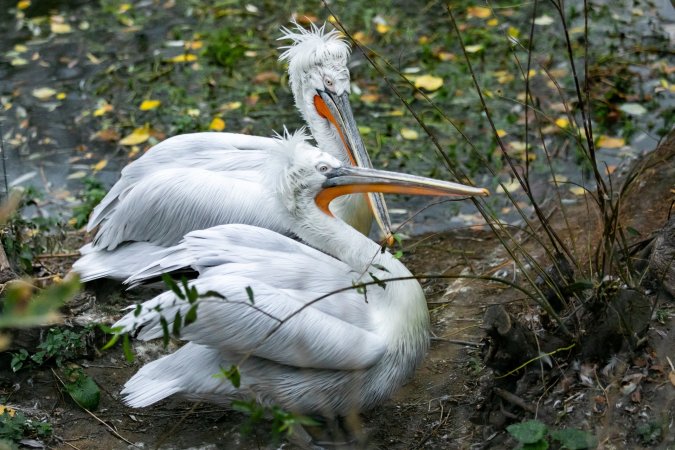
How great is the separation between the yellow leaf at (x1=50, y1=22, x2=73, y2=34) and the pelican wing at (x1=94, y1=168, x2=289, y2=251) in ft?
11.4

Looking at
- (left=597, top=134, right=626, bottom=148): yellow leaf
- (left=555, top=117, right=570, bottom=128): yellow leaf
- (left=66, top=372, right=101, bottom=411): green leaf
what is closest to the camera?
(left=66, top=372, right=101, bottom=411): green leaf

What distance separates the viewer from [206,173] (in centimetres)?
406

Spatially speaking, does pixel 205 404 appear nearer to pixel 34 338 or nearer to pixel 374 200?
pixel 34 338

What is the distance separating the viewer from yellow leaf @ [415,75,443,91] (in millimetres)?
6059

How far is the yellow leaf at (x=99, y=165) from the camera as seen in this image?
567 cm

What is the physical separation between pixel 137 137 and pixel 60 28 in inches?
72.6

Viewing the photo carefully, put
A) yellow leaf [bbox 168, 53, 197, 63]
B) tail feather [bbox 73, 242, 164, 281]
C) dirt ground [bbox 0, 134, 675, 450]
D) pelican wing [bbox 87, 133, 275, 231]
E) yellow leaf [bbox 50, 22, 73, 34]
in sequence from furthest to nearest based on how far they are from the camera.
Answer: yellow leaf [bbox 50, 22, 73, 34]
yellow leaf [bbox 168, 53, 197, 63]
pelican wing [bbox 87, 133, 275, 231]
tail feather [bbox 73, 242, 164, 281]
dirt ground [bbox 0, 134, 675, 450]

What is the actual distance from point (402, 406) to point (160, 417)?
3.06ft

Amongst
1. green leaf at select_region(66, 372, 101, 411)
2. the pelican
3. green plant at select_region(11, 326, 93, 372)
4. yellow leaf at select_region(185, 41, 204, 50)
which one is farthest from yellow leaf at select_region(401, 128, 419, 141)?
green leaf at select_region(66, 372, 101, 411)

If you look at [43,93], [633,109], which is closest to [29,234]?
[43,93]

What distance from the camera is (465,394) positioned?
353 centimetres

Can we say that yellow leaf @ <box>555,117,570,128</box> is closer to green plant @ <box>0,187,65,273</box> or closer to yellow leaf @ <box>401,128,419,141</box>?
yellow leaf @ <box>401,128,419,141</box>

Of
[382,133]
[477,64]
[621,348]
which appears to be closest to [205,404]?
[621,348]

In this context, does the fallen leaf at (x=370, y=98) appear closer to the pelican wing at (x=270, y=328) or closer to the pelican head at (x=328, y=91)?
the pelican head at (x=328, y=91)
